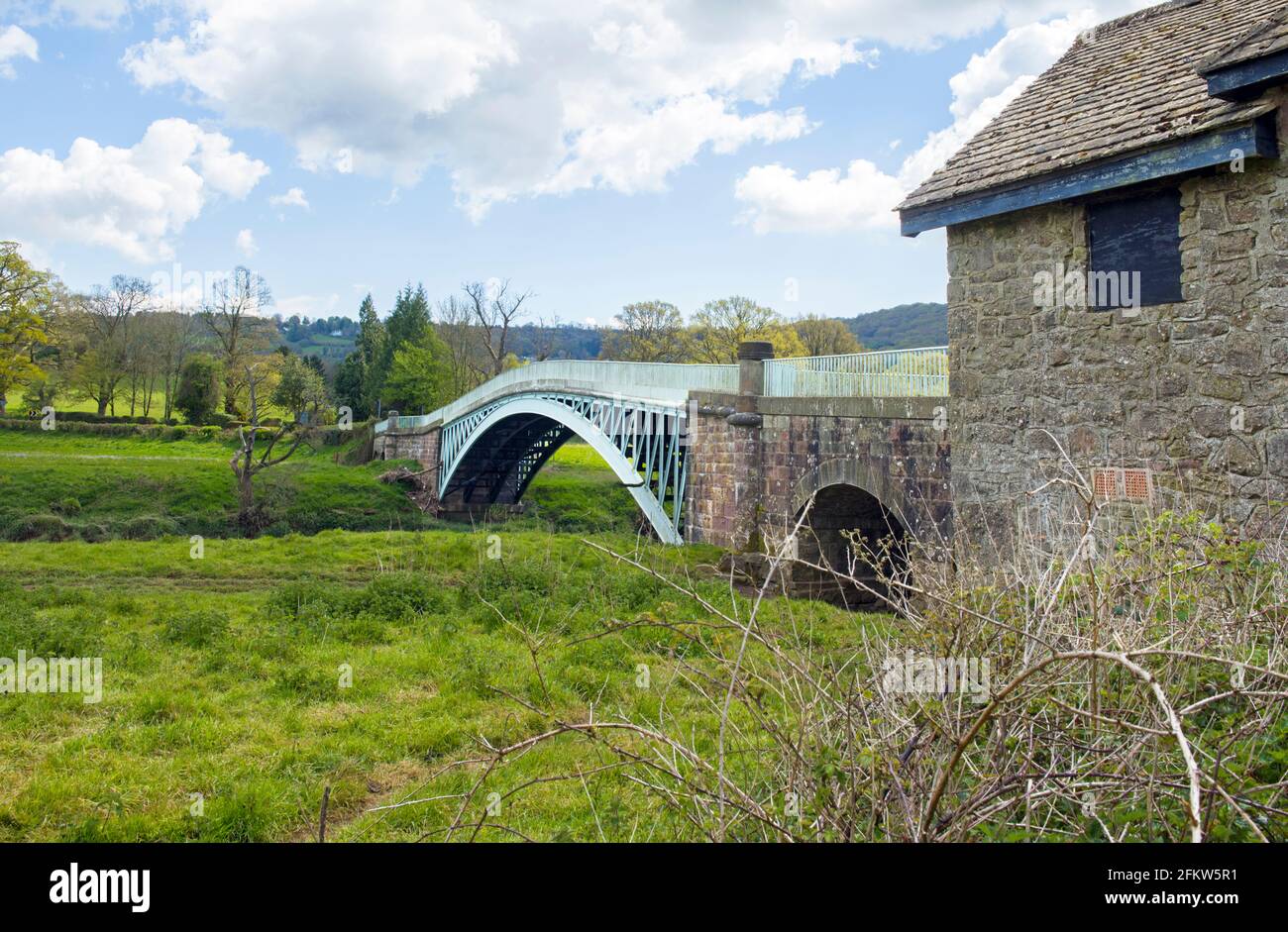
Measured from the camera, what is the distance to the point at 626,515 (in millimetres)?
34656

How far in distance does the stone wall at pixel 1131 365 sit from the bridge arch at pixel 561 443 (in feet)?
27.8

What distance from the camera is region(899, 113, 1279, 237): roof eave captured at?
21.1 feet

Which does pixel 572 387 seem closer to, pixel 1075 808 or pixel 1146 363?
pixel 1146 363

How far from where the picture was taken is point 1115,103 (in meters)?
7.99

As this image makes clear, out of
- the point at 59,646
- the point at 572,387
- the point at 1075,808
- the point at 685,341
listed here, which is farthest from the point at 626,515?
the point at 1075,808

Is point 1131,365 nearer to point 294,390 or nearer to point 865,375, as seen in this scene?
point 865,375

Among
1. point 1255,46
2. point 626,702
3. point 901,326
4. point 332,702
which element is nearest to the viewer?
point 1255,46

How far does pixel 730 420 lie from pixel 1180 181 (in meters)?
8.27

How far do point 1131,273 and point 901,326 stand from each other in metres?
112

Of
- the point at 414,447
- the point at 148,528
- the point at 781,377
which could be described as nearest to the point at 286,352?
the point at 414,447

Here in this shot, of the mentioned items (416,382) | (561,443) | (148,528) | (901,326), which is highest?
(901,326)

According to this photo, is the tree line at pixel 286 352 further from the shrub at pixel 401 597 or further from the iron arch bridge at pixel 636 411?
the shrub at pixel 401 597

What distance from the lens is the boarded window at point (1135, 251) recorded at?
23.3 feet

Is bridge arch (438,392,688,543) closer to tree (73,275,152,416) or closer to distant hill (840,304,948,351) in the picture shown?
tree (73,275,152,416)
